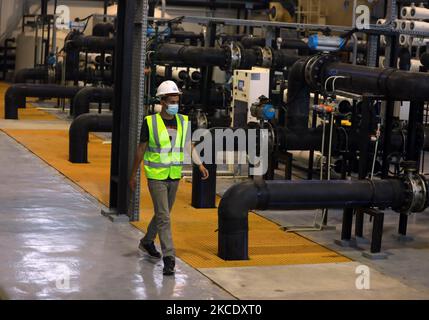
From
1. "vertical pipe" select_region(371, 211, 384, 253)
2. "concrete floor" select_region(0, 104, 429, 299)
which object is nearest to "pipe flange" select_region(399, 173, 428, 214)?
"vertical pipe" select_region(371, 211, 384, 253)

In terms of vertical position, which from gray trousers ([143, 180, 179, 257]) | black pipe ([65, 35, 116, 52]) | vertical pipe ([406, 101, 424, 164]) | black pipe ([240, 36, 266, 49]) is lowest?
gray trousers ([143, 180, 179, 257])

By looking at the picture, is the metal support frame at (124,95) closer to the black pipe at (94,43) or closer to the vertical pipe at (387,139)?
the vertical pipe at (387,139)

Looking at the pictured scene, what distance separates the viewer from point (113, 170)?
11.8 metres

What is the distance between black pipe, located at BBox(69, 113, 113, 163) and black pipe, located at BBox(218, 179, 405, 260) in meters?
6.28

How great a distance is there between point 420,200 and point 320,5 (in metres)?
19.9

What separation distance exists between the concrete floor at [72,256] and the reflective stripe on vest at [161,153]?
102 cm

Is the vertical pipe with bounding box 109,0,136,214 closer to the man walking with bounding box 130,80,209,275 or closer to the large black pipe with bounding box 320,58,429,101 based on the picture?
the man walking with bounding box 130,80,209,275

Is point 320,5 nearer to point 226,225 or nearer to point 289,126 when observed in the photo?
point 289,126

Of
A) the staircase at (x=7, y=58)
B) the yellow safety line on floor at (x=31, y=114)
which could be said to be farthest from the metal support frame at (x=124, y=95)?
the staircase at (x=7, y=58)

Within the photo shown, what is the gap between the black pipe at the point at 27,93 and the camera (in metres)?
21.5

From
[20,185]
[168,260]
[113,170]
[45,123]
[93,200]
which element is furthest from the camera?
[45,123]

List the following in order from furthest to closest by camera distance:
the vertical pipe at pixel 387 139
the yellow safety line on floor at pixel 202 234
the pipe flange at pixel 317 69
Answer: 1. the pipe flange at pixel 317 69
2. the vertical pipe at pixel 387 139
3. the yellow safety line on floor at pixel 202 234

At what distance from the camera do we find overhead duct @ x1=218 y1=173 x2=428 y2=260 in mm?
9805

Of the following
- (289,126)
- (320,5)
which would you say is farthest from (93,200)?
(320,5)
